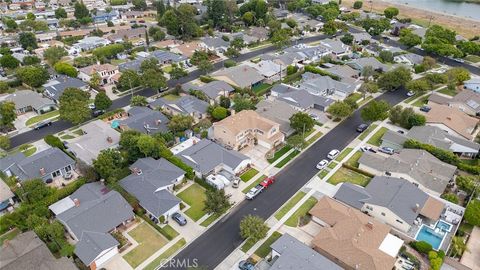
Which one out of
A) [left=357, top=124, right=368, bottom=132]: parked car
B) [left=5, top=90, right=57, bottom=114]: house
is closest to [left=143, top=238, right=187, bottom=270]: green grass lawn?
[left=357, top=124, right=368, bottom=132]: parked car

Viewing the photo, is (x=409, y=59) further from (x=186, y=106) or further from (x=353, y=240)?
(x=353, y=240)

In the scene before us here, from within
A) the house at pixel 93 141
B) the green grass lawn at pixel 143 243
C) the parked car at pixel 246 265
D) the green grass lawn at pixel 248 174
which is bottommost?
the green grass lawn at pixel 143 243

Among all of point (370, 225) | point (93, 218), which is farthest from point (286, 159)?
point (93, 218)

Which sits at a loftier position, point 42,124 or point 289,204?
point 42,124

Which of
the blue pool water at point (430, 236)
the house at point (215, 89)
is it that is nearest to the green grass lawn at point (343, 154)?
the blue pool water at point (430, 236)

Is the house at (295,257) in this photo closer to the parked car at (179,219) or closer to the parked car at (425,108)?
the parked car at (179,219)

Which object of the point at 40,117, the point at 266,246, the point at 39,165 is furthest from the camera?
the point at 40,117

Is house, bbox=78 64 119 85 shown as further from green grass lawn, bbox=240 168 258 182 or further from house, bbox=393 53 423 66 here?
house, bbox=393 53 423 66
